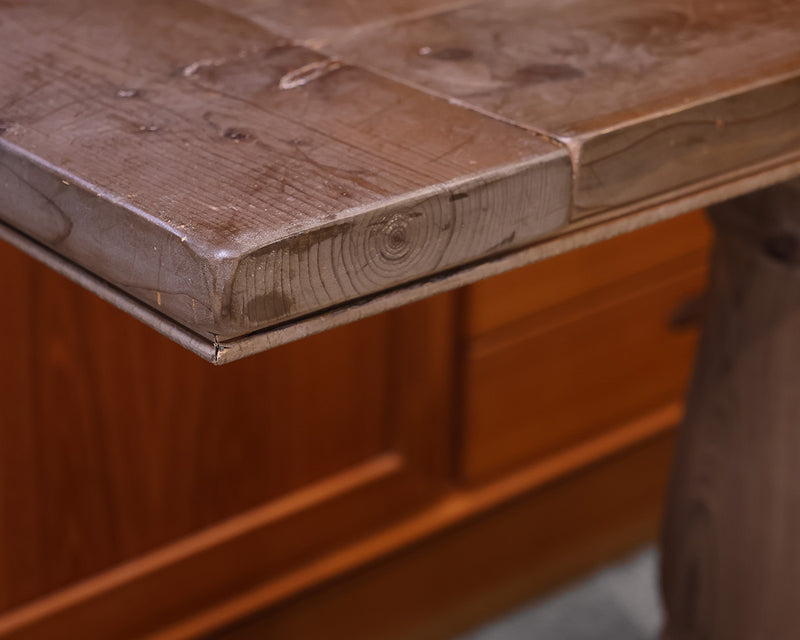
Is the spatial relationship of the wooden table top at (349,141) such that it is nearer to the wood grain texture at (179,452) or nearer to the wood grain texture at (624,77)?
the wood grain texture at (624,77)

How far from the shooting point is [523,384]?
4.15 feet

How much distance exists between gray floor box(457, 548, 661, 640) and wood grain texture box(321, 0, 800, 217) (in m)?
0.97

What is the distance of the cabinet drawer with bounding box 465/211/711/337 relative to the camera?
3.82 feet

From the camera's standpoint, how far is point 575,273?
4.05 feet

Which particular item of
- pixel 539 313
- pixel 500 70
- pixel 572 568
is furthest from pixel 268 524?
pixel 500 70

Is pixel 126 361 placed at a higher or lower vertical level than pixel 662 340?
higher

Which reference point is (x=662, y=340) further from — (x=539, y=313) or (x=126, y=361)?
(x=126, y=361)

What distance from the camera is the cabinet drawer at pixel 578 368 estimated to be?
4.05 feet

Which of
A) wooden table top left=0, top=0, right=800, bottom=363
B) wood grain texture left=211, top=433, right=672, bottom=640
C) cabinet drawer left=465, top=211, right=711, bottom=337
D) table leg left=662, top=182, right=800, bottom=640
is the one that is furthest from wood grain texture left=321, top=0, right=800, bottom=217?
wood grain texture left=211, top=433, right=672, bottom=640

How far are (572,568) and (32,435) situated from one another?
80 cm

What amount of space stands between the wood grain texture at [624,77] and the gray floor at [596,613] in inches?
38.2

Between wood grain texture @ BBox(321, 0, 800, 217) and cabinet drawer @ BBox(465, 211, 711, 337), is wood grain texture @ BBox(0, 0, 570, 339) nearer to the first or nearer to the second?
wood grain texture @ BBox(321, 0, 800, 217)

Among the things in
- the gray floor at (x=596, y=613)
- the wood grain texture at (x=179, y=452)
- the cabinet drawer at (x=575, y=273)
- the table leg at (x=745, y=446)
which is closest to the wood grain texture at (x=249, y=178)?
the table leg at (x=745, y=446)

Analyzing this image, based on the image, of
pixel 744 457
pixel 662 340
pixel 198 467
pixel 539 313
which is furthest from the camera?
pixel 662 340
